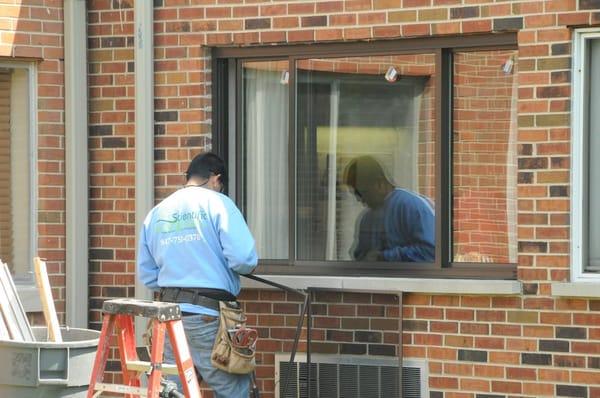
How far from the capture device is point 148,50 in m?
8.59

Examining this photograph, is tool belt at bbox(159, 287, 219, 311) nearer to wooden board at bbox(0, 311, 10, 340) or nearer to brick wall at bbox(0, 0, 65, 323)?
wooden board at bbox(0, 311, 10, 340)

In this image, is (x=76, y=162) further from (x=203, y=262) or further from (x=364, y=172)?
(x=364, y=172)

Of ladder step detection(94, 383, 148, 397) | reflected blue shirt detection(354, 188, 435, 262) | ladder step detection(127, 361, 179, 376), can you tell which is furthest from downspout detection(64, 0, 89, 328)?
ladder step detection(94, 383, 148, 397)

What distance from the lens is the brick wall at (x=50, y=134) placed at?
8.70m

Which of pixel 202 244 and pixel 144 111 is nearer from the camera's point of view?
pixel 202 244

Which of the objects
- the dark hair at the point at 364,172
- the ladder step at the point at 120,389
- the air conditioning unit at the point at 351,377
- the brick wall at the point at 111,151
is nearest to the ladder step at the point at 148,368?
the ladder step at the point at 120,389

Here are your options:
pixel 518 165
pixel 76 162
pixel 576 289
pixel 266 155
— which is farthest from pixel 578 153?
pixel 76 162

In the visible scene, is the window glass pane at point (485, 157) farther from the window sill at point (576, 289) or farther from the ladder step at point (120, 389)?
the ladder step at point (120, 389)

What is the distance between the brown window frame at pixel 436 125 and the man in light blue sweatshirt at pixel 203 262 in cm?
123

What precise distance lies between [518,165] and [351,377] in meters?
1.74

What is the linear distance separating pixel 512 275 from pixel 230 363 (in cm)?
191

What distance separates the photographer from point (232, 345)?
23.8 ft

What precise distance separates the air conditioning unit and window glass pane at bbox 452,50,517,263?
31.5 inches

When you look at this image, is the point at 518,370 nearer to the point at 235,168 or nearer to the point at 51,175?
the point at 235,168
